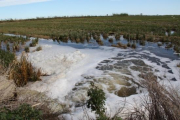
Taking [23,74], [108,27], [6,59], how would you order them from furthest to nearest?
[108,27], [6,59], [23,74]

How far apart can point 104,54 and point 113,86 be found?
4912 mm

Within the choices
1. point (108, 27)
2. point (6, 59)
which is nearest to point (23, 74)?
point (6, 59)

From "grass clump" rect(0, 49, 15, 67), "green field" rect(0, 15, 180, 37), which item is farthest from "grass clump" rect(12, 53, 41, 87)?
"green field" rect(0, 15, 180, 37)

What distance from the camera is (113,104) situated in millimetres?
6090

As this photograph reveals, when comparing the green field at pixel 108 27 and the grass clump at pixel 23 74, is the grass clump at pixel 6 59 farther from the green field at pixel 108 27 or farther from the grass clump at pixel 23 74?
the green field at pixel 108 27

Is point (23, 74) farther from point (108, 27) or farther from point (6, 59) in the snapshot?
point (108, 27)

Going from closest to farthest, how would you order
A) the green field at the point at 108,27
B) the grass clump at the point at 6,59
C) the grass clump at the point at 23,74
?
the grass clump at the point at 23,74 → the grass clump at the point at 6,59 → the green field at the point at 108,27

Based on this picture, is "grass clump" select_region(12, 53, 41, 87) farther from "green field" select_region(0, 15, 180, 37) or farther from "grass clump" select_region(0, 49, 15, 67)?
"green field" select_region(0, 15, 180, 37)

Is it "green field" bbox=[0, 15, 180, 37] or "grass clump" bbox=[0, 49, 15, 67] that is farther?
"green field" bbox=[0, 15, 180, 37]

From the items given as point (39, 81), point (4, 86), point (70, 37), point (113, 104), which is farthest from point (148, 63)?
point (70, 37)

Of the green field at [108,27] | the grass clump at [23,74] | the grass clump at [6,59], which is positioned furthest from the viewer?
the green field at [108,27]

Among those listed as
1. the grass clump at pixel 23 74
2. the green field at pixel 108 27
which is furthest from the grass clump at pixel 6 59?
the green field at pixel 108 27

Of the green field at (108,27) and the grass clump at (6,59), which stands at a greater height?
the green field at (108,27)

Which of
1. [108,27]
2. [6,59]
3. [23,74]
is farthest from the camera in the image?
[108,27]
